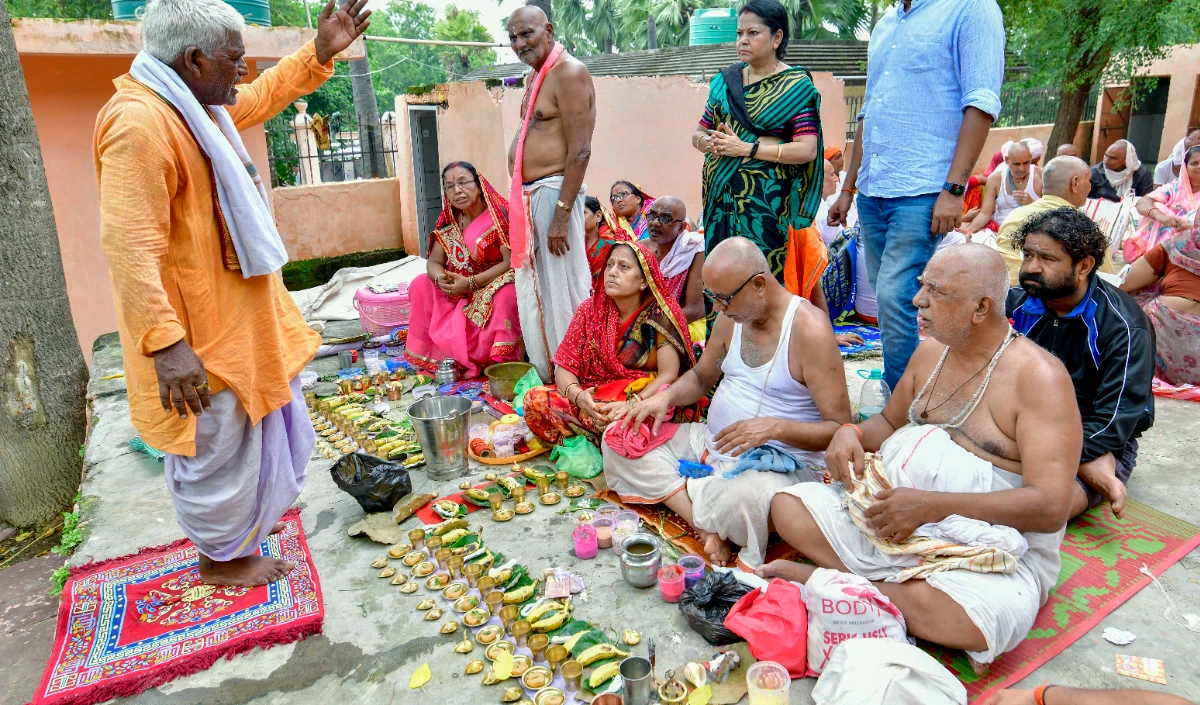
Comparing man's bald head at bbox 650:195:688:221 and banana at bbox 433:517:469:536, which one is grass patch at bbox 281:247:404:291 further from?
A: banana at bbox 433:517:469:536

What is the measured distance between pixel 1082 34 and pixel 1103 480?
12948 mm

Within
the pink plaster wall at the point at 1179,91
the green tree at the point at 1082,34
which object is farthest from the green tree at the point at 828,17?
the green tree at the point at 1082,34

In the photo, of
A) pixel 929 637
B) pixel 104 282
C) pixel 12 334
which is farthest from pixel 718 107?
pixel 104 282

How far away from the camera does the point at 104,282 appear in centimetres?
749

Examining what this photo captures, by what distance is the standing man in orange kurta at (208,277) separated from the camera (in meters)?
2.46

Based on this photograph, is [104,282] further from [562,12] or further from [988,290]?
[562,12]

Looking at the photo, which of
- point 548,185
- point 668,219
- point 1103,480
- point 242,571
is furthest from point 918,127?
point 242,571

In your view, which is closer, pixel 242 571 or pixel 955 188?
pixel 242 571

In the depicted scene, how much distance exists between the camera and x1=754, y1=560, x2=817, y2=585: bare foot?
2.88 metres

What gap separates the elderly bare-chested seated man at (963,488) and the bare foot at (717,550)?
311mm

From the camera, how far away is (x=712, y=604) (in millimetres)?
2764

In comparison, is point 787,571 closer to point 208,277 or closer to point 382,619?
point 382,619

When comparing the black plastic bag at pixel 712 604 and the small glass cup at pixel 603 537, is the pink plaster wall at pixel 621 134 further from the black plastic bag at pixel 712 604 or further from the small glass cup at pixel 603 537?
the black plastic bag at pixel 712 604

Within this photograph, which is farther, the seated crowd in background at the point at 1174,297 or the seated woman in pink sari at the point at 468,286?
the seated woman in pink sari at the point at 468,286
